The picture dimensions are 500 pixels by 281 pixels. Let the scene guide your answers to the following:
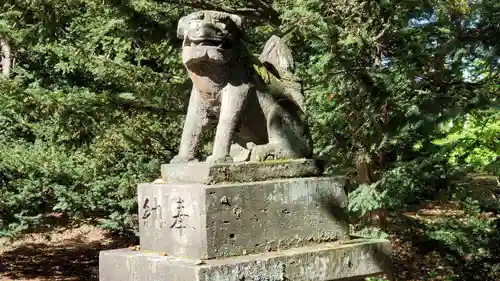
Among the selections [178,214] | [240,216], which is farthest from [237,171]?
[178,214]

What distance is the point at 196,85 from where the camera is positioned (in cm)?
390

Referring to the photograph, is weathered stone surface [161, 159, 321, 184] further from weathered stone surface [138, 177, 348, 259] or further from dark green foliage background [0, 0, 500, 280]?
dark green foliage background [0, 0, 500, 280]

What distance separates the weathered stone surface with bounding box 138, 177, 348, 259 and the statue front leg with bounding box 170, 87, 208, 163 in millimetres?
307

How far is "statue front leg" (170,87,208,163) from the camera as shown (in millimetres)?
3939

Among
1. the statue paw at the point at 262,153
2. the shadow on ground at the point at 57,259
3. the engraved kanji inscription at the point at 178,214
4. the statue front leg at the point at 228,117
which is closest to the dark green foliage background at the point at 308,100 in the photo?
the shadow on ground at the point at 57,259

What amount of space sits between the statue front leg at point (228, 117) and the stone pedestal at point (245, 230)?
146 mm

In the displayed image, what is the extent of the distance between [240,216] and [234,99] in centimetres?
73

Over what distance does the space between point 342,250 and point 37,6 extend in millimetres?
5309

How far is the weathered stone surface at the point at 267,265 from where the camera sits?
131 inches

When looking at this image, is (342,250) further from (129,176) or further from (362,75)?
(129,176)

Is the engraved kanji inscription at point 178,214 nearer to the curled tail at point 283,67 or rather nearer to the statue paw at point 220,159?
the statue paw at point 220,159

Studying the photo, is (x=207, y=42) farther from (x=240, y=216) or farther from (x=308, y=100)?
(x=308, y=100)

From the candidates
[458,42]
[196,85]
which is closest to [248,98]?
[196,85]

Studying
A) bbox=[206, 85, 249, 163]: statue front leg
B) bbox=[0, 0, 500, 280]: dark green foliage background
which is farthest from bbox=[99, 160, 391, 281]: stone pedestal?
bbox=[0, 0, 500, 280]: dark green foliage background
